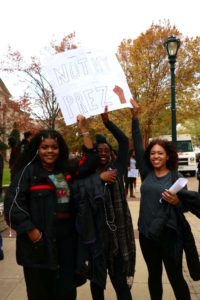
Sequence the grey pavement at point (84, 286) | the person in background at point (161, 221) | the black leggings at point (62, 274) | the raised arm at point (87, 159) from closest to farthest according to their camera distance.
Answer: the black leggings at point (62, 274), the raised arm at point (87, 159), the person in background at point (161, 221), the grey pavement at point (84, 286)

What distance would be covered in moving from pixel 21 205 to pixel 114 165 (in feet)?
3.19

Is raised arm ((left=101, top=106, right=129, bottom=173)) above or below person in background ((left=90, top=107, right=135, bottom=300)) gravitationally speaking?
above

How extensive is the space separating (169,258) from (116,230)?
0.52 meters

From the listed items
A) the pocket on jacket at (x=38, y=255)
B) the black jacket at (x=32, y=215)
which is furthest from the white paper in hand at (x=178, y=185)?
the pocket on jacket at (x=38, y=255)

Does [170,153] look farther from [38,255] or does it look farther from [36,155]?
[38,255]

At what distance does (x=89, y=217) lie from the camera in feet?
9.89

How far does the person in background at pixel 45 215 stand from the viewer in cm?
285

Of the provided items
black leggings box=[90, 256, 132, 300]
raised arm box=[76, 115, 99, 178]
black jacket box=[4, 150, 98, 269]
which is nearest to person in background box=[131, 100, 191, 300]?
black leggings box=[90, 256, 132, 300]

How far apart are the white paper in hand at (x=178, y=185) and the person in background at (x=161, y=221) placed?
41mm

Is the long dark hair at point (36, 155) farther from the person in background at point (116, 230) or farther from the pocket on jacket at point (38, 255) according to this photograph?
the pocket on jacket at point (38, 255)

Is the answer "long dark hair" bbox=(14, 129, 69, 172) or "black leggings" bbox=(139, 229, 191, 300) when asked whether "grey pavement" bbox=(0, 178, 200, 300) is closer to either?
"black leggings" bbox=(139, 229, 191, 300)

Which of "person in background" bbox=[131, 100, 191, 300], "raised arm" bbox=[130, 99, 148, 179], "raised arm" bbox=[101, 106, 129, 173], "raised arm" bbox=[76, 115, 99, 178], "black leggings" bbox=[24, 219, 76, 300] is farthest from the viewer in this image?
"raised arm" bbox=[130, 99, 148, 179]

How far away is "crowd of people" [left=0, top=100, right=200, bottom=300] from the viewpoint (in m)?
2.88

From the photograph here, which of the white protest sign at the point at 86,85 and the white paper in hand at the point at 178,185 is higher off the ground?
the white protest sign at the point at 86,85
